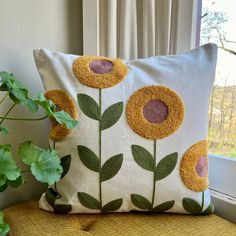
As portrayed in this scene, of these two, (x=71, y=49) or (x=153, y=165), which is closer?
(x=153, y=165)

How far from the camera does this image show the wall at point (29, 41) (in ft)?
2.58

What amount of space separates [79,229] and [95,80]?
0.37 meters

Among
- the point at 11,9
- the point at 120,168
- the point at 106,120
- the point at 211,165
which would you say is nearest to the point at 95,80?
the point at 106,120

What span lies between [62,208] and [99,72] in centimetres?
36

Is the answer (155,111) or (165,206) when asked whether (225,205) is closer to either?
(165,206)

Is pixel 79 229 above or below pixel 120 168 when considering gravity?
below

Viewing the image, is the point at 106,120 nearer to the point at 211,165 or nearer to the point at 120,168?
the point at 120,168

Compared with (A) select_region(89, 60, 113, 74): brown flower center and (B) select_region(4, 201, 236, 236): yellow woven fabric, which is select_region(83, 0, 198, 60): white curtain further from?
(B) select_region(4, 201, 236, 236): yellow woven fabric

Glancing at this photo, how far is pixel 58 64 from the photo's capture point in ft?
2.32

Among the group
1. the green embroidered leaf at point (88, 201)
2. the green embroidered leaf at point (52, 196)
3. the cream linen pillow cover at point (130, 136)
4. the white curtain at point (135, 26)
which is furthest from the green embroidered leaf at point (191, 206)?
the white curtain at point (135, 26)

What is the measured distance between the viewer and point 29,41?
826mm

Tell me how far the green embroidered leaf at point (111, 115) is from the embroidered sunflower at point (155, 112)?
0.02m

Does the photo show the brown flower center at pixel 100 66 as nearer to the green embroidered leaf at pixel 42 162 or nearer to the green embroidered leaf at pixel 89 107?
the green embroidered leaf at pixel 89 107

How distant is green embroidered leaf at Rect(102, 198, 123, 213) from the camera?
2.21ft
